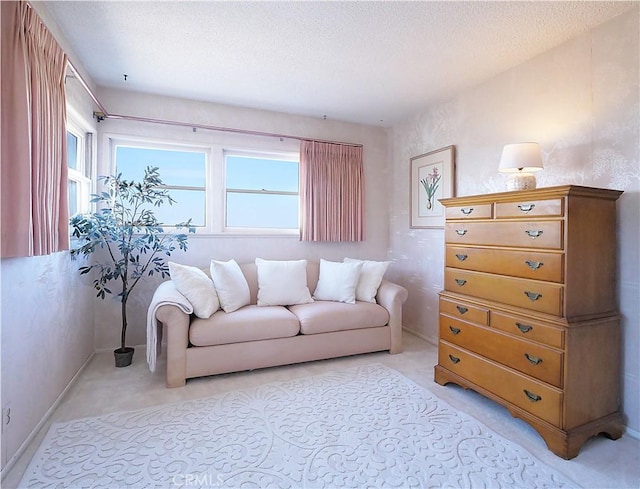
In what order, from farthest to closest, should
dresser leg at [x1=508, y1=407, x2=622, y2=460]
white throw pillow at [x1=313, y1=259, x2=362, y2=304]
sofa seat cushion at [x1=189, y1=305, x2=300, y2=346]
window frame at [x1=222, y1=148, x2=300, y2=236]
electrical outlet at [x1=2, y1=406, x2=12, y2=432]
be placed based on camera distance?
window frame at [x1=222, y1=148, x2=300, y2=236] → white throw pillow at [x1=313, y1=259, x2=362, y2=304] → sofa seat cushion at [x1=189, y1=305, x2=300, y2=346] → dresser leg at [x1=508, y1=407, x2=622, y2=460] → electrical outlet at [x1=2, y1=406, x2=12, y2=432]

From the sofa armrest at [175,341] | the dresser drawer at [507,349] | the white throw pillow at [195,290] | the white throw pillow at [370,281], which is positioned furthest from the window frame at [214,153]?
the dresser drawer at [507,349]

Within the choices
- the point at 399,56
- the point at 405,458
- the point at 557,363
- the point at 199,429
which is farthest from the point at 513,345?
the point at 399,56

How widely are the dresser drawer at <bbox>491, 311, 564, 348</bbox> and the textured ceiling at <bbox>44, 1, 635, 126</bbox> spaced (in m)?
1.89

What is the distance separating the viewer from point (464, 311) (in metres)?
2.43

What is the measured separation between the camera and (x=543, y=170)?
253 cm

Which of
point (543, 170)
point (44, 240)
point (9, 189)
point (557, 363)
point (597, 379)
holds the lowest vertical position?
point (597, 379)

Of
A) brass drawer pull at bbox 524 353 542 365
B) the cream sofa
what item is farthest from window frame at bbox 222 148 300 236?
brass drawer pull at bbox 524 353 542 365

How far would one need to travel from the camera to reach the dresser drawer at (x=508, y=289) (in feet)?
6.28

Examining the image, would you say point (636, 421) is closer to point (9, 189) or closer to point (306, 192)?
point (306, 192)

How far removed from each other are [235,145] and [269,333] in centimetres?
210

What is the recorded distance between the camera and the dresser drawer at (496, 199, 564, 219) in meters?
1.88

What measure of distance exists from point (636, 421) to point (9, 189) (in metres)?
3.62

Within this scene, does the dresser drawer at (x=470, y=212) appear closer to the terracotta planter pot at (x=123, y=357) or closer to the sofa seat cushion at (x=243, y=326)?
the sofa seat cushion at (x=243, y=326)

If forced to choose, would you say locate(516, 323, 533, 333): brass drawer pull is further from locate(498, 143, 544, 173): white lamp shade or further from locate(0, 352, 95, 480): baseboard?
locate(0, 352, 95, 480): baseboard
